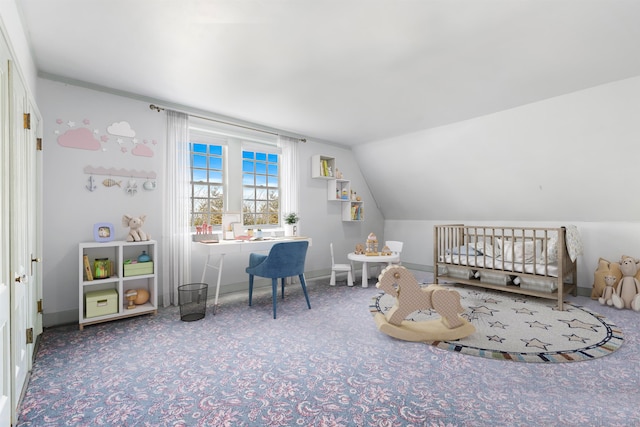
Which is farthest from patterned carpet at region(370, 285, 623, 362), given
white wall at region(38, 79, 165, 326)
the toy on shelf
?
white wall at region(38, 79, 165, 326)

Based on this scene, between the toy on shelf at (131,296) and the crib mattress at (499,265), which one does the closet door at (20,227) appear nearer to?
the toy on shelf at (131,296)

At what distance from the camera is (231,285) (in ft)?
14.0

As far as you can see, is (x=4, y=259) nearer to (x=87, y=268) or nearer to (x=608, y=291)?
(x=87, y=268)

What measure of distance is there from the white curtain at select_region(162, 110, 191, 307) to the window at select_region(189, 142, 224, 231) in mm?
365

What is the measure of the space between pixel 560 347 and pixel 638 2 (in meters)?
2.44

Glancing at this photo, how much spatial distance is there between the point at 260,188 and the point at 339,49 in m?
2.68

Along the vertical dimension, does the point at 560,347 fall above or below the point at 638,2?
below

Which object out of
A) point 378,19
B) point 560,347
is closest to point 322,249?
point 560,347

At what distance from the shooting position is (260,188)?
4.77 m

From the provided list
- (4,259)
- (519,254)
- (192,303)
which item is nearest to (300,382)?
(4,259)

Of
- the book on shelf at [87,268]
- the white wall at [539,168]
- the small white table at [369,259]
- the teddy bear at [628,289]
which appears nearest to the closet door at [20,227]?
the book on shelf at [87,268]

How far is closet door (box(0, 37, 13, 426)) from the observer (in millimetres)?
1424

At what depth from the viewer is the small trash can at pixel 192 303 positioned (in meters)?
3.26

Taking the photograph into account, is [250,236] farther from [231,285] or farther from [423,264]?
[423,264]
